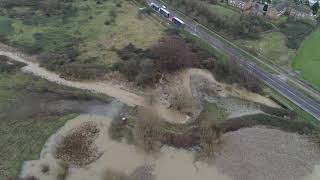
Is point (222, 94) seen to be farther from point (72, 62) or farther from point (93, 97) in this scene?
point (72, 62)

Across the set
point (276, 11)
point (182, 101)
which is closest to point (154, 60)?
point (182, 101)

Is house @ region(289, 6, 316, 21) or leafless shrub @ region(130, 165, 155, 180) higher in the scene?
house @ region(289, 6, 316, 21)

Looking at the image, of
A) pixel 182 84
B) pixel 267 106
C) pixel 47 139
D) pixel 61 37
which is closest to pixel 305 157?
pixel 267 106

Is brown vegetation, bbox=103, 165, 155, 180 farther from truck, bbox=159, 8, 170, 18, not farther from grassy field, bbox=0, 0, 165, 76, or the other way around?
truck, bbox=159, 8, 170, 18

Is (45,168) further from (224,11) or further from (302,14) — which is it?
(302,14)

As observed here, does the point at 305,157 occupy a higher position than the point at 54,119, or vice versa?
the point at 305,157

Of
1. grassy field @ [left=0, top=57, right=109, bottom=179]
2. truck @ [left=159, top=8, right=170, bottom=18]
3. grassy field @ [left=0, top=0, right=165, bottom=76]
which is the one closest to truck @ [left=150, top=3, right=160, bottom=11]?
→ truck @ [left=159, top=8, right=170, bottom=18]
